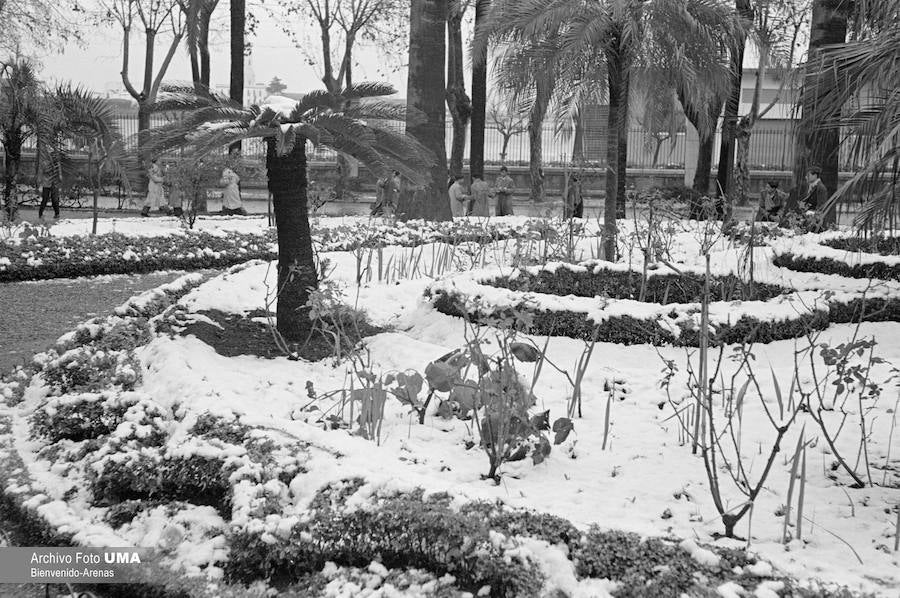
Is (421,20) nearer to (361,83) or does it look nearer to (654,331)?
(361,83)

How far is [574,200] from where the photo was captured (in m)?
11.8

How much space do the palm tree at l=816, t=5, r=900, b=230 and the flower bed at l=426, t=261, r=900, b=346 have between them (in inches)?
51.7

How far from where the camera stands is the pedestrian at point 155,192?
19.2m

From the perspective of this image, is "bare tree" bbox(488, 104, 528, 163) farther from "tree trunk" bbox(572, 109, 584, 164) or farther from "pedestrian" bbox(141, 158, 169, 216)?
"pedestrian" bbox(141, 158, 169, 216)

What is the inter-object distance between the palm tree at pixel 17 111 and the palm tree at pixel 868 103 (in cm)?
1320

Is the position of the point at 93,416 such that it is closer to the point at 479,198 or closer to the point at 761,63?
the point at 479,198

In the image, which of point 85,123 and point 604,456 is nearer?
point 604,456

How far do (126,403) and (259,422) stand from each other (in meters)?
0.82

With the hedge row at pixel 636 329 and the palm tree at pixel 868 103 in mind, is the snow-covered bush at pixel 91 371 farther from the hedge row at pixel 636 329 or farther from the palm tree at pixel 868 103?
the palm tree at pixel 868 103

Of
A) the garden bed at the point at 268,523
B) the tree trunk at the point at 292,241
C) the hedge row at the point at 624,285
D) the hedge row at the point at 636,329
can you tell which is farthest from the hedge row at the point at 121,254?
the garden bed at the point at 268,523

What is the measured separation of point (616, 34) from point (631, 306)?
4.15 meters

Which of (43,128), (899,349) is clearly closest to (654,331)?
(899,349)

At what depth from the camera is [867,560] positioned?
3.04 metres

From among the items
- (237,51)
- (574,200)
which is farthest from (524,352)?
(237,51)
